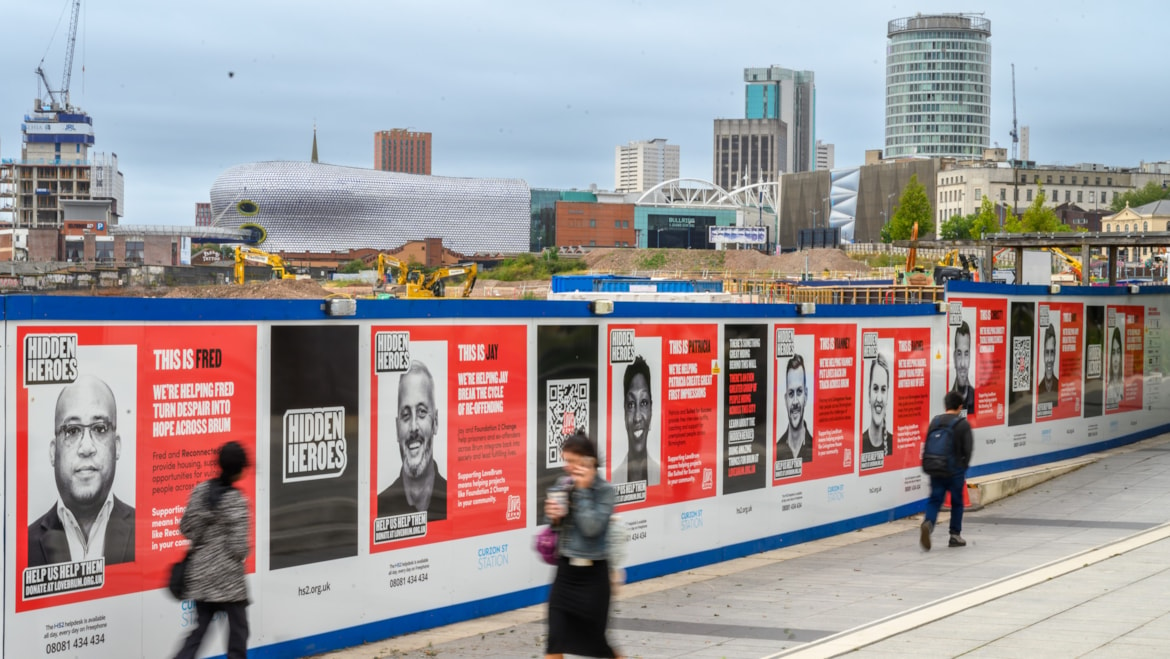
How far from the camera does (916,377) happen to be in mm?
16703

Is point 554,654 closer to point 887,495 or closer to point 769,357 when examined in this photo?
point 769,357

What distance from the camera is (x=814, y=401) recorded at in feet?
47.9

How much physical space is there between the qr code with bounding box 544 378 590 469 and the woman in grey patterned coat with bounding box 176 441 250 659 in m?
4.29

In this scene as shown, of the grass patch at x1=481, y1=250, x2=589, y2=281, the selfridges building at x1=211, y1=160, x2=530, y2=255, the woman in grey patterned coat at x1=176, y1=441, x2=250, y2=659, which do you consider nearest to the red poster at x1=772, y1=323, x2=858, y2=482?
the woman in grey patterned coat at x1=176, y1=441, x2=250, y2=659

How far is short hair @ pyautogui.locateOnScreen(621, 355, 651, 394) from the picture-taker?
1199cm

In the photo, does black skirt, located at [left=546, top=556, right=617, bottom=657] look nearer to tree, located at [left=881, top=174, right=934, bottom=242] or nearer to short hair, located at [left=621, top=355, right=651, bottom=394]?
short hair, located at [left=621, top=355, right=651, bottom=394]

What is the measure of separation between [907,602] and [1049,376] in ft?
35.4

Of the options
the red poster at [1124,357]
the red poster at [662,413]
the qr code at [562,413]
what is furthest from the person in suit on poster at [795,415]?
the red poster at [1124,357]

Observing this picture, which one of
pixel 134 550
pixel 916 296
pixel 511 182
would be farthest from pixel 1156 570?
pixel 511 182

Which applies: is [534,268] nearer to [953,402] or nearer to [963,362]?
[963,362]

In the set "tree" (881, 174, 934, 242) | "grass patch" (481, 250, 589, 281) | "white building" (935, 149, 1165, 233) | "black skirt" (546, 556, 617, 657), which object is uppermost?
"white building" (935, 149, 1165, 233)

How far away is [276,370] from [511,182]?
191947mm

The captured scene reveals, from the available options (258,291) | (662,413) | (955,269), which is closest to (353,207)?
(258,291)

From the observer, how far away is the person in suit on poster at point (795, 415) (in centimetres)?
1416
